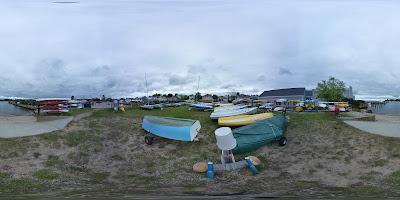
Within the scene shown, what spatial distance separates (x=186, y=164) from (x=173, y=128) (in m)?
4.46

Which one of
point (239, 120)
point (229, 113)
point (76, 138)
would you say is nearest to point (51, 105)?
point (76, 138)

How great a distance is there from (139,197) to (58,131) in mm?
13235

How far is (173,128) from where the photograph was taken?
26.2m

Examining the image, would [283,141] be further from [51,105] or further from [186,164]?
[51,105]

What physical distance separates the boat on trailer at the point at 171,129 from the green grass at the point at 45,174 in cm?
742

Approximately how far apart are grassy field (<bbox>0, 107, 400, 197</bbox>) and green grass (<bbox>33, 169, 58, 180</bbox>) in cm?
5

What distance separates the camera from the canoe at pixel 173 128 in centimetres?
2561

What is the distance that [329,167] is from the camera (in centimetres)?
2127

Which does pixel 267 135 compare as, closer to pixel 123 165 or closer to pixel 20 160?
pixel 123 165

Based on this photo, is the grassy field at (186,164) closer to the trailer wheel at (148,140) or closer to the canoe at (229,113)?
the trailer wheel at (148,140)

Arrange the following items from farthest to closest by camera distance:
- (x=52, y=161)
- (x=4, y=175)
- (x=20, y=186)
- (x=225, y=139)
Answer: (x=52, y=161) < (x=225, y=139) < (x=4, y=175) < (x=20, y=186)

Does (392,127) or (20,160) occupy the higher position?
(392,127)

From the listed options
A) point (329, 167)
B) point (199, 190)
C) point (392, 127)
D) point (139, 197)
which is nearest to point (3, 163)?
point (139, 197)

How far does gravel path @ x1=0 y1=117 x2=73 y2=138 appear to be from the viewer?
24.6 m
